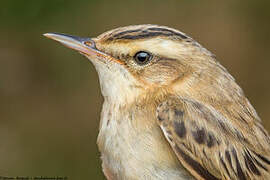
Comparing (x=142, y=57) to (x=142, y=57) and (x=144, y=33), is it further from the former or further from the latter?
(x=144, y=33)

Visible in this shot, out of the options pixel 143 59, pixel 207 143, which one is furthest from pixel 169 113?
pixel 143 59

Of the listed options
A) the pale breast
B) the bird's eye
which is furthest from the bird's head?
the pale breast

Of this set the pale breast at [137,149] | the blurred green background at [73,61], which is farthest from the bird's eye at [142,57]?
the blurred green background at [73,61]

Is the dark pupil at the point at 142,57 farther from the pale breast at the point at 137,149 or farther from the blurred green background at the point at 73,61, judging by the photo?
the blurred green background at the point at 73,61

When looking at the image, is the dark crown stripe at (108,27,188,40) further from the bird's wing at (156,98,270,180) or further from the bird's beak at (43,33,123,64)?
the bird's wing at (156,98,270,180)

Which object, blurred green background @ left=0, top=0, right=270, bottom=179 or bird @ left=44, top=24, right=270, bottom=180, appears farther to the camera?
blurred green background @ left=0, top=0, right=270, bottom=179

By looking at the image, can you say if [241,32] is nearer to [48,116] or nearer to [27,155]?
[48,116]
